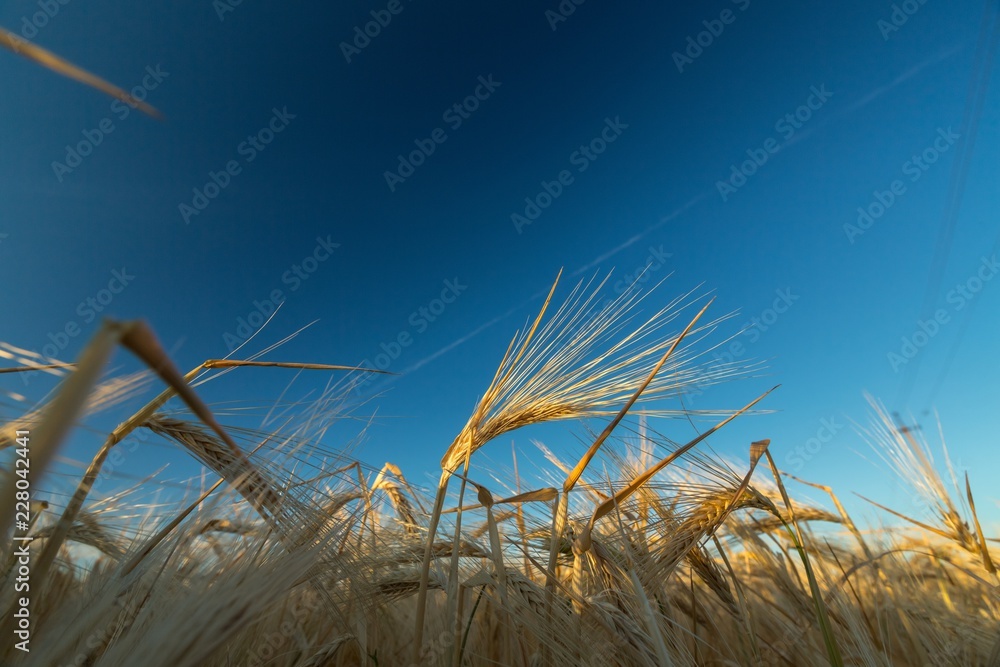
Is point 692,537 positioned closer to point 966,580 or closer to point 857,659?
point 857,659

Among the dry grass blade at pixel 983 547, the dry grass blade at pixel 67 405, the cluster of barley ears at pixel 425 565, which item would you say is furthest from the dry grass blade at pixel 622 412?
the dry grass blade at pixel 983 547

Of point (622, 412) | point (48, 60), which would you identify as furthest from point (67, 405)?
point (622, 412)

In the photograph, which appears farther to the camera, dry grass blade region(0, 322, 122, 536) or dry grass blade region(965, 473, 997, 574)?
dry grass blade region(965, 473, 997, 574)

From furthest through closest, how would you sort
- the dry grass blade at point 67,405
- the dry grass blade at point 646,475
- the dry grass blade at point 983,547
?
the dry grass blade at point 983,547, the dry grass blade at point 646,475, the dry grass blade at point 67,405

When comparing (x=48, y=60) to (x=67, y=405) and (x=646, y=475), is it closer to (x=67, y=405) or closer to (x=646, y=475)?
(x=67, y=405)

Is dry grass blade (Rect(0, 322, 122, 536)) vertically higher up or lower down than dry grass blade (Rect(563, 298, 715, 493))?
lower down

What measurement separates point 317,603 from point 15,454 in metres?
1.52

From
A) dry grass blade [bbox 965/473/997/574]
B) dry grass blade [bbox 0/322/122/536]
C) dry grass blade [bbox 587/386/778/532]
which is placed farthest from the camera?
dry grass blade [bbox 965/473/997/574]

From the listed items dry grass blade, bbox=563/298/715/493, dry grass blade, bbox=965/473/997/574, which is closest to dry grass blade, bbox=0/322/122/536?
dry grass blade, bbox=563/298/715/493

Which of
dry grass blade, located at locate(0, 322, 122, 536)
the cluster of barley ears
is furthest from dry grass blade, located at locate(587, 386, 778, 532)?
dry grass blade, located at locate(0, 322, 122, 536)

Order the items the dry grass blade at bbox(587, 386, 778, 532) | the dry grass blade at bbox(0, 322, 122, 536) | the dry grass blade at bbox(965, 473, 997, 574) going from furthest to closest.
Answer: the dry grass blade at bbox(965, 473, 997, 574) < the dry grass blade at bbox(587, 386, 778, 532) < the dry grass blade at bbox(0, 322, 122, 536)

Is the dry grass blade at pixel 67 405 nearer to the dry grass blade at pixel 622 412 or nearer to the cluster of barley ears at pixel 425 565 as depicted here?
the cluster of barley ears at pixel 425 565

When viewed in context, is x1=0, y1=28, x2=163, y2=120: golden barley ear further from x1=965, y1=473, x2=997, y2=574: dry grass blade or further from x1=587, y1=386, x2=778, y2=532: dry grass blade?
x1=965, y1=473, x2=997, y2=574: dry grass blade

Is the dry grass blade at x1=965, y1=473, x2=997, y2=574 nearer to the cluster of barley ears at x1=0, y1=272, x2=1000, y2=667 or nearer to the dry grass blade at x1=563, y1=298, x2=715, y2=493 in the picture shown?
the cluster of barley ears at x1=0, y1=272, x2=1000, y2=667
